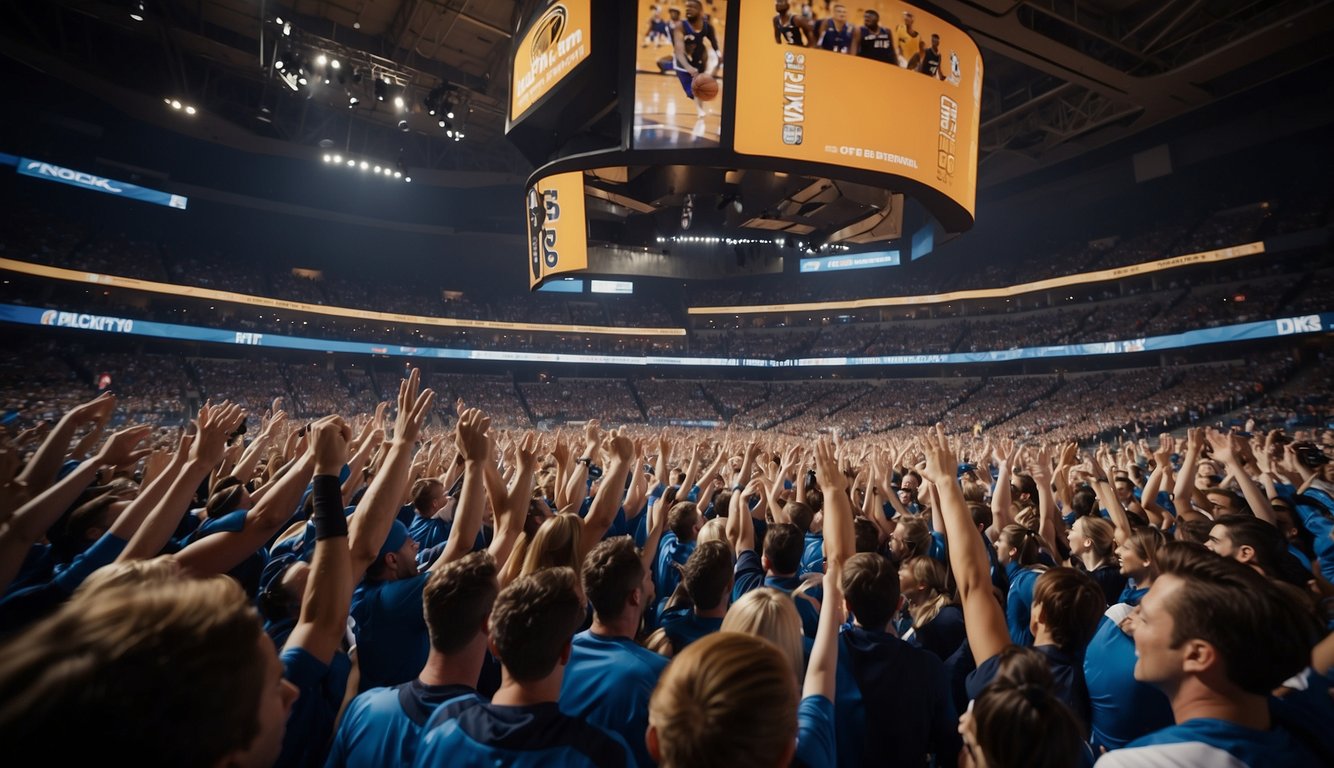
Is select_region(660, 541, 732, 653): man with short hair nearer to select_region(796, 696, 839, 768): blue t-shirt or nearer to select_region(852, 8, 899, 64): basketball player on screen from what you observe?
select_region(796, 696, 839, 768): blue t-shirt

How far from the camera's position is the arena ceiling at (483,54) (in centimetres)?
1570

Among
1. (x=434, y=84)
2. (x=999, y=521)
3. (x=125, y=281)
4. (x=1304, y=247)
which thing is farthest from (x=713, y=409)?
(x=999, y=521)

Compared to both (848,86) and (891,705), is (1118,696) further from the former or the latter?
(848,86)

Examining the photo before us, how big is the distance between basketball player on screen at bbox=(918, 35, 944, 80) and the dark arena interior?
129 mm

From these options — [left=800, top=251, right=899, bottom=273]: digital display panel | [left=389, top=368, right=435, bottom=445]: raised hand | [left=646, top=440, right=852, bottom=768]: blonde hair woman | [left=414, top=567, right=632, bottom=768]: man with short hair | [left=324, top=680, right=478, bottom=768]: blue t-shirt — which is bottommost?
[left=324, top=680, right=478, bottom=768]: blue t-shirt

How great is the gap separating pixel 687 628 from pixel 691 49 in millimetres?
6847

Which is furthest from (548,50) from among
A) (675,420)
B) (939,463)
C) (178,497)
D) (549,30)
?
(675,420)

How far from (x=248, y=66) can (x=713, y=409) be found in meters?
32.3

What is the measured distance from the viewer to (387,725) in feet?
6.05

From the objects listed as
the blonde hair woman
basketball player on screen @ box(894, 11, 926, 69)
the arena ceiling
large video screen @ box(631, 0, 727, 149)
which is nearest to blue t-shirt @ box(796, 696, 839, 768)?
the blonde hair woman

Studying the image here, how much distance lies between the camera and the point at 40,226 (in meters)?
26.4

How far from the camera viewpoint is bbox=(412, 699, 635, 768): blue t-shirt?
154cm

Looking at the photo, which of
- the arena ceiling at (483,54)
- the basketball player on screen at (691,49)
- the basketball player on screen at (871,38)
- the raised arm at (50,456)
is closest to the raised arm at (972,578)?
the raised arm at (50,456)

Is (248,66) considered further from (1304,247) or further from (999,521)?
(1304,247)
